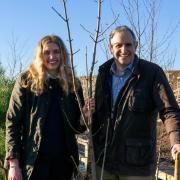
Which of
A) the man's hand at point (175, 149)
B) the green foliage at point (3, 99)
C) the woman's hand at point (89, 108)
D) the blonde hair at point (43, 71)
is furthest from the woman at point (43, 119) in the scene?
the green foliage at point (3, 99)

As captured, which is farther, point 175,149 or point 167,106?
point 167,106

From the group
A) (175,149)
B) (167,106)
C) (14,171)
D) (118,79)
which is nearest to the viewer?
(175,149)

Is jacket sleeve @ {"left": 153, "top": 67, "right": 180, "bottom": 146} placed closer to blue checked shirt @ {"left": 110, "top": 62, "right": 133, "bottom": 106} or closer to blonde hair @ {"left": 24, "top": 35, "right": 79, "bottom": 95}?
blue checked shirt @ {"left": 110, "top": 62, "right": 133, "bottom": 106}

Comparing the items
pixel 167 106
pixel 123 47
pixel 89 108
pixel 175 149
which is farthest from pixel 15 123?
pixel 175 149

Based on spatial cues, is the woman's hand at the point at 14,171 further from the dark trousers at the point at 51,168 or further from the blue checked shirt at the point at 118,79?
the blue checked shirt at the point at 118,79

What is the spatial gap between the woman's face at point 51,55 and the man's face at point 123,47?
1.93 ft

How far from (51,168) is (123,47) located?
124cm

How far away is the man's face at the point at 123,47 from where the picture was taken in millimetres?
3273

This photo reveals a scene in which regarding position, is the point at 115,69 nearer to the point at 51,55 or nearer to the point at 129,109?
the point at 129,109

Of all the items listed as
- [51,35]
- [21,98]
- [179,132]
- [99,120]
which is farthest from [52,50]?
[179,132]

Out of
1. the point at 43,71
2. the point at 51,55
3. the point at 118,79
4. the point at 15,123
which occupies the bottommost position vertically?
the point at 15,123

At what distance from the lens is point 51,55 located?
3711 mm

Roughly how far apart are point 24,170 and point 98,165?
0.65m

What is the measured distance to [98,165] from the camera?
3537mm
